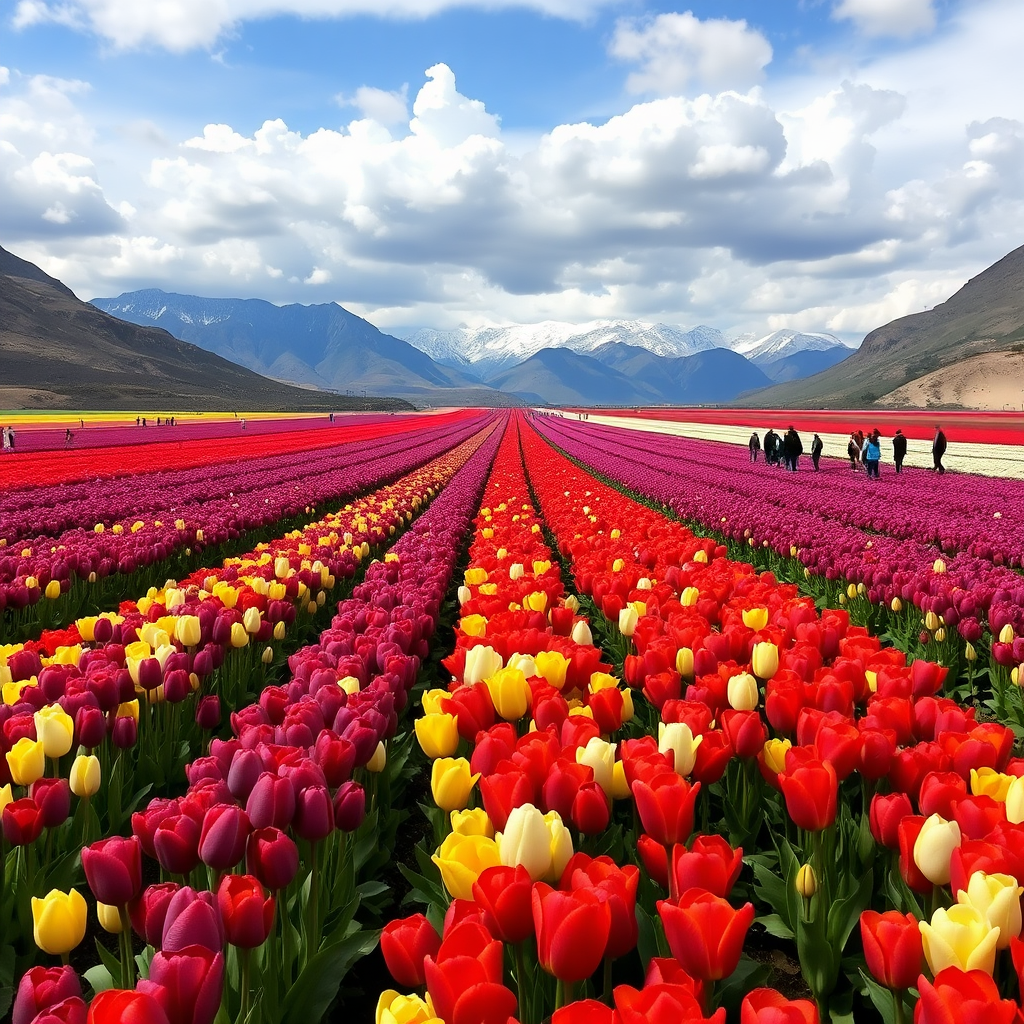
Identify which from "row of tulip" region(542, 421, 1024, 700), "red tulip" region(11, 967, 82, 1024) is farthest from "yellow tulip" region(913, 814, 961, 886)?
"row of tulip" region(542, 421, 1024, 700)

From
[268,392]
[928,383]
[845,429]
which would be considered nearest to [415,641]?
[845,429]

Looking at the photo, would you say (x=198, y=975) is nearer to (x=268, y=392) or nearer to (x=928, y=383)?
(x=928, y=383)

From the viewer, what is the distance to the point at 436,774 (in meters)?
2.41

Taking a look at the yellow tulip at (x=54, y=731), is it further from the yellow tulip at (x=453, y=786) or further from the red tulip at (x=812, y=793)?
the red tulip at (x=812, y=793)

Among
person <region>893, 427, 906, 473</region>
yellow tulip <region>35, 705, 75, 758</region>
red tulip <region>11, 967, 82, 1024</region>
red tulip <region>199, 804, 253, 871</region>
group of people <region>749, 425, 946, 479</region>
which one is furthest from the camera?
person <region>893, 427, 906, 473</region>

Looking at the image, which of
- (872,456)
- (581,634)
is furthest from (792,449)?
(581,634)

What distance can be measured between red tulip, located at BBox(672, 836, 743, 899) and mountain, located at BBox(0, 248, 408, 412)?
11155cm

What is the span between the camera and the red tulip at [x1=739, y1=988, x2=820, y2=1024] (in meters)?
1.26

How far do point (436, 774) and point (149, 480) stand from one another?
58.6ft

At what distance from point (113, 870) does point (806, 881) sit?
1.86 metres

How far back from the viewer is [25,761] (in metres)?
2.63

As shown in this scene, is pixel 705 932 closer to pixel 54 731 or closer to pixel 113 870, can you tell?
pixel 113 870

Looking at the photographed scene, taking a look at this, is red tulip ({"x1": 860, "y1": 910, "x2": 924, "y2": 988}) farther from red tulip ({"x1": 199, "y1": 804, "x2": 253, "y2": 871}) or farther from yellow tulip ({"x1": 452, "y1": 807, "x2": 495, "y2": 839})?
red tulip ({"x1": 199, "y1": 804, "x2": 253, "y2": 871})

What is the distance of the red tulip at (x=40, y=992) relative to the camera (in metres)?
1.50
